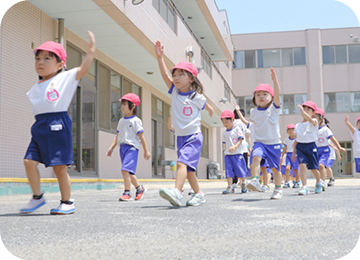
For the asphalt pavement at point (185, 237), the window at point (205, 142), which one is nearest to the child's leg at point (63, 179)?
the asphalt pavement at point (185, 237)

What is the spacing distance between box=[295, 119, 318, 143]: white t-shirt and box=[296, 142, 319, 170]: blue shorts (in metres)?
0.07

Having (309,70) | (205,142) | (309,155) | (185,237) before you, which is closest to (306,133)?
(309,155)

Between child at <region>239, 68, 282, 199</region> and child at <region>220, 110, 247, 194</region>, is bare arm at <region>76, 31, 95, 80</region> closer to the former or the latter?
child at <region>239, 68, 282, 199</region>

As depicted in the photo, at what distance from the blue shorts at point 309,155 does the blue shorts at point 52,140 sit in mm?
4769

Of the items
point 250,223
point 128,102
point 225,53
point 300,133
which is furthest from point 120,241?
point 225,53

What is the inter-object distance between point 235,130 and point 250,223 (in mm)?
5690

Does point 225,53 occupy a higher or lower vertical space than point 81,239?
higher

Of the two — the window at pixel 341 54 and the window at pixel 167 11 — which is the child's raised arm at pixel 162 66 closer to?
the window at pixel 167 11

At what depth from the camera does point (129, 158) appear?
661 centimetres

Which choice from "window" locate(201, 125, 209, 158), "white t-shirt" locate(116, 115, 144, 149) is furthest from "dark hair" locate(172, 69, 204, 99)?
"window" locate(201, 125, 209, 158)

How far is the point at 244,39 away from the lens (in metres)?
37.4

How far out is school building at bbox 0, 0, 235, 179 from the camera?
30.2 ft

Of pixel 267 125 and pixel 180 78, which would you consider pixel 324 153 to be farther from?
pixel 180 78

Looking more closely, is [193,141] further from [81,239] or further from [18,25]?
[18,25]
